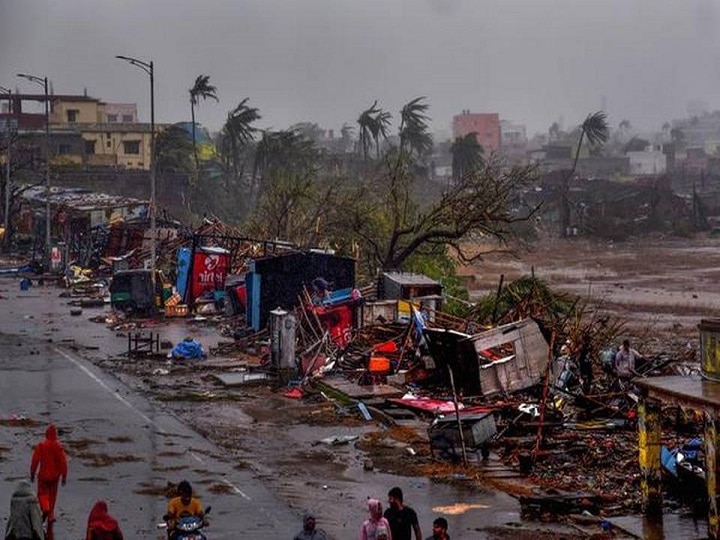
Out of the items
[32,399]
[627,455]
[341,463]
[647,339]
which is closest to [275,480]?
[341,463]

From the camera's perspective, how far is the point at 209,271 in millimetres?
41062

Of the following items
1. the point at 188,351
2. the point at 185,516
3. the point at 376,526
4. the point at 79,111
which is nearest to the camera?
the point at 376,526

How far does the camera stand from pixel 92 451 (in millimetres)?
20219

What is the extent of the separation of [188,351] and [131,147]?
74108 millimetres

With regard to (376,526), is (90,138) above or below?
above

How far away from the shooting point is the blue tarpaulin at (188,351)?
3081cm

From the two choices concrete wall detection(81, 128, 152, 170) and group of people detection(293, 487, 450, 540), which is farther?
concrete wall detection(81, 128, 152, 170)

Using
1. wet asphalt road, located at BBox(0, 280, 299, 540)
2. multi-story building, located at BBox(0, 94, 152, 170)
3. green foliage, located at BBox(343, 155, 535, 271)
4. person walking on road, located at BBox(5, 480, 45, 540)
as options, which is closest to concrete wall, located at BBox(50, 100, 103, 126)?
multi-story building, located at BBox(0, 94, 152, 170)

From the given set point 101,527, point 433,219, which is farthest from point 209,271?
point 101,527

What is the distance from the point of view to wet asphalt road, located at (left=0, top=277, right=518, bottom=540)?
1594cm

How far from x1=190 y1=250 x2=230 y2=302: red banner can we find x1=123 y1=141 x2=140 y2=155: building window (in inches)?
Result: 2480

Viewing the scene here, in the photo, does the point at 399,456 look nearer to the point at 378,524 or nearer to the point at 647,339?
the point at 378,524

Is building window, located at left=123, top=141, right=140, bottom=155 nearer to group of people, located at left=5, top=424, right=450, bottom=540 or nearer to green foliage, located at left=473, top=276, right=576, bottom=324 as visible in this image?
green foliage, located at left=473, top=276, right=576, bottom=324

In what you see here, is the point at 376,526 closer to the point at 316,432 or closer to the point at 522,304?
the point at 316,432
